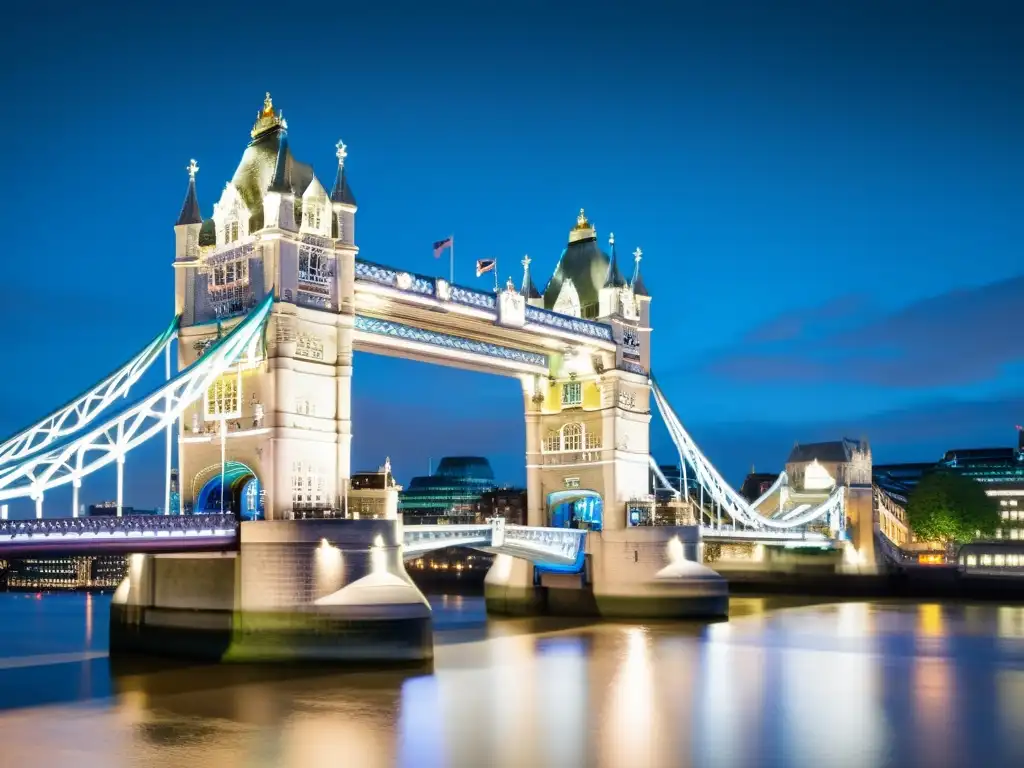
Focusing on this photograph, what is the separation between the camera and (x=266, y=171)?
30.5m

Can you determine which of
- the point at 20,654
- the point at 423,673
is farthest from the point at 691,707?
the point at 20,654

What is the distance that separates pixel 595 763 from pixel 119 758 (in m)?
7.27

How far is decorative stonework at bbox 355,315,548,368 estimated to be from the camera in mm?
33781

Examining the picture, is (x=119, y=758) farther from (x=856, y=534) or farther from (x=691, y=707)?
(x=856, y=534)

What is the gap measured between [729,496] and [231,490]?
90.5 feet

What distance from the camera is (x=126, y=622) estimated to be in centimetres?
3011

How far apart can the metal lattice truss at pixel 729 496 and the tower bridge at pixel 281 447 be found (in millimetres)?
6878

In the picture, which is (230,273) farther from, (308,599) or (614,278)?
(614,278)

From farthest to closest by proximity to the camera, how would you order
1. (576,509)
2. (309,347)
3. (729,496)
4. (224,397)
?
(729,496)
(576,509)
(224,397)
(309,347)

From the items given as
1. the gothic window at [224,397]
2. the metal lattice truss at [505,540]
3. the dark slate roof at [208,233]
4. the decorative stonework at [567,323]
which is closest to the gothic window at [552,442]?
the metal lattice truss at [505,540]

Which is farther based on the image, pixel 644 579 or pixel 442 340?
pixel 644 579

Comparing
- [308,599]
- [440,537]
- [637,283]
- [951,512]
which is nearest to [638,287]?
[637,283]

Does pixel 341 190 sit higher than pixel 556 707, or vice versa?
pixel 341 190

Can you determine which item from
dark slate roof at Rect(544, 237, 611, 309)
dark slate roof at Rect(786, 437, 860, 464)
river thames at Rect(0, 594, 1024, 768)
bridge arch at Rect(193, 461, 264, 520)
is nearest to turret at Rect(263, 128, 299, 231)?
bridge arch at Rect(193, 461, 264, 520)
